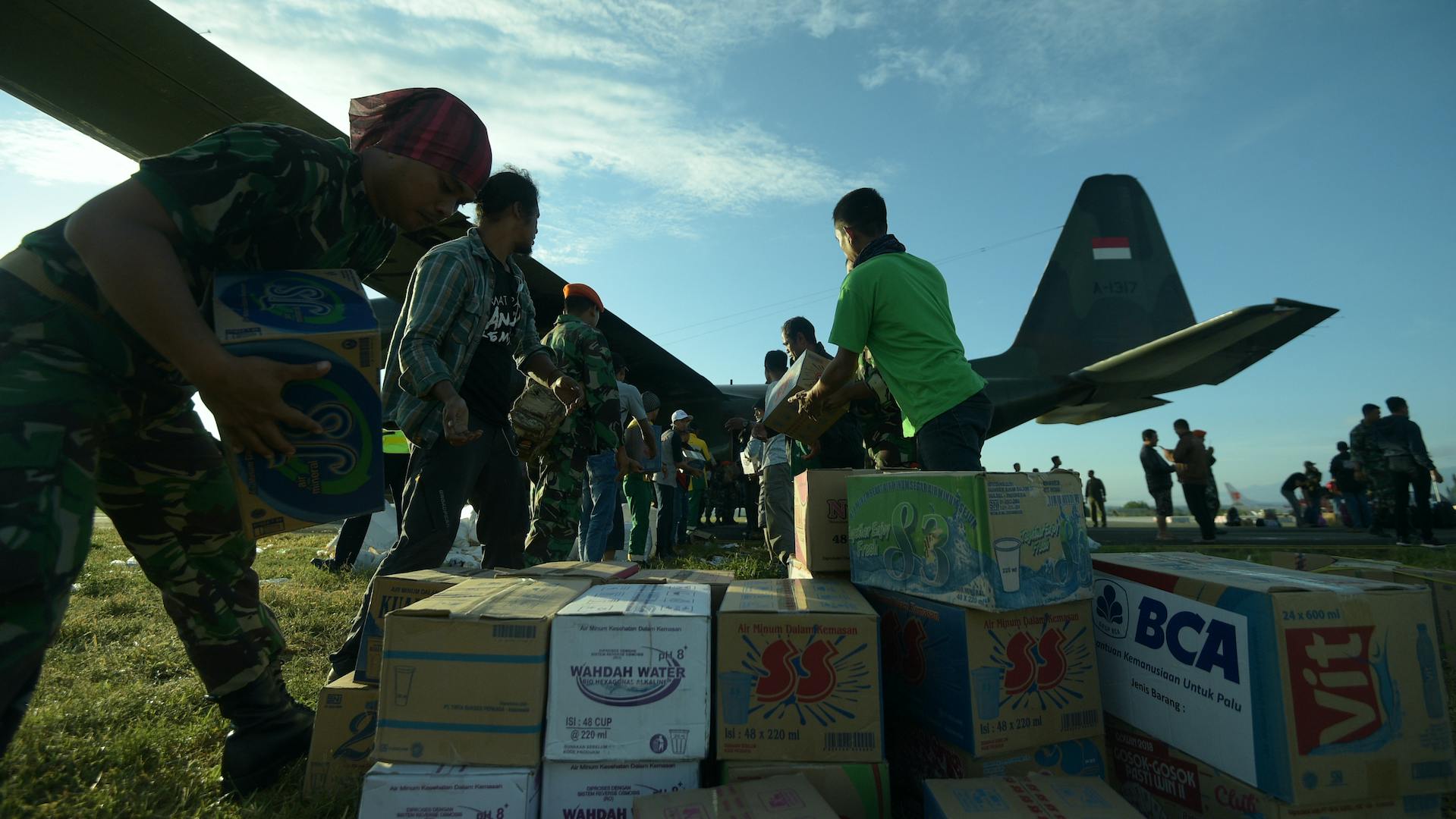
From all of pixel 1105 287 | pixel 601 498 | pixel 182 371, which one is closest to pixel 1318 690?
pixel 182 371

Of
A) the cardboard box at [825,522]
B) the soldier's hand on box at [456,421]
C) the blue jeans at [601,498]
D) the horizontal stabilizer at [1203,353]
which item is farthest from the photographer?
the horizontal stabilizer at [1203,353]

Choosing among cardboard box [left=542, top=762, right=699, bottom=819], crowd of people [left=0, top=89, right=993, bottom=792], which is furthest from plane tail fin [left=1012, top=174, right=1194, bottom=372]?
cardboard box [left=542, top=762, right=699, bottom=819]

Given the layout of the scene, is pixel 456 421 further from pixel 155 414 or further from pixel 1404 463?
pixel 1404 463

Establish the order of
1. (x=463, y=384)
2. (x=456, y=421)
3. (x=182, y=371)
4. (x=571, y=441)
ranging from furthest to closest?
(x=571, y=441), (x=463, y=384), (x=456, y=421), (x=182, y=371)

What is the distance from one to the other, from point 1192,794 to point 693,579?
125 cm

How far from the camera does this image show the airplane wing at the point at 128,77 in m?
3.53

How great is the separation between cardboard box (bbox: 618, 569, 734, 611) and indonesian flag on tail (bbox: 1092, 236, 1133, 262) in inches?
549

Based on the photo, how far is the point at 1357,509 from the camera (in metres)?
12.1

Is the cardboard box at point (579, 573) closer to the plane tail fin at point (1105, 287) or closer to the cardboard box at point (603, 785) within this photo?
the cardboard box at point (603, 785)

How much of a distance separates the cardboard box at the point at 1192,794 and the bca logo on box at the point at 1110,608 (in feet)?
0.70

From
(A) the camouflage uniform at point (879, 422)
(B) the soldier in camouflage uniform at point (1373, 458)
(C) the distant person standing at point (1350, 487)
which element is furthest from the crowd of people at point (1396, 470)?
(A) the camouflage uniform at point (879, 422)

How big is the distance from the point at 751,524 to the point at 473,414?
9.28 meters

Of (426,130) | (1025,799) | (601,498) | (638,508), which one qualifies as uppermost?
(426,130)

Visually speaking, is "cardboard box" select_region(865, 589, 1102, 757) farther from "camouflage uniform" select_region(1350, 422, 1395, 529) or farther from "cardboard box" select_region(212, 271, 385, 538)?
"camouflage uniform" select_region(1350, 422, 1395, 529)
